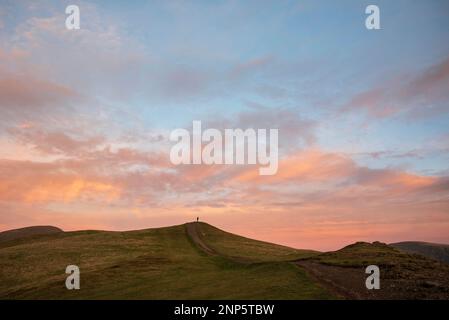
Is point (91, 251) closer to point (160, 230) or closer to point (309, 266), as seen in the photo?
point (160, 230)

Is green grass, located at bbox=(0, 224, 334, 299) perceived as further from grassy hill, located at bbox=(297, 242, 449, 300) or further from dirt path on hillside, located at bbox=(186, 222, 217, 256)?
grassy hill, located at bbox=(297, 242, 449, 300)

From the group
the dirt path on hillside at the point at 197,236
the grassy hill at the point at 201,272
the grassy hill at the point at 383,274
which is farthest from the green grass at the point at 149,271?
the grassy hill at the point at 383,274

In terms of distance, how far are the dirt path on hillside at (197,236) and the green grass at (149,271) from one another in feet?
3.94

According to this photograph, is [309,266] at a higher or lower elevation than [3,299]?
higher

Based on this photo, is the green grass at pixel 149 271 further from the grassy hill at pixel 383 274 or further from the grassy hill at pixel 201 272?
the grassy hill at pixel 383 274

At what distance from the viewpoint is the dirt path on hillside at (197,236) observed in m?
66.4

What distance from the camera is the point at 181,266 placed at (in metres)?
51.2

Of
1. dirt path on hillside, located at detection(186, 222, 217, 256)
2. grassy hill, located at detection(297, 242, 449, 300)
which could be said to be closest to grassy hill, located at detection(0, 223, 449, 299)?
grassy hill, located at detection(297, 242, 449, 300)

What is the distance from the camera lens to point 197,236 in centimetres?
8175

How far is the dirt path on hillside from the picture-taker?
66375mm

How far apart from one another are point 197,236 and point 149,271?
33.2 meters
